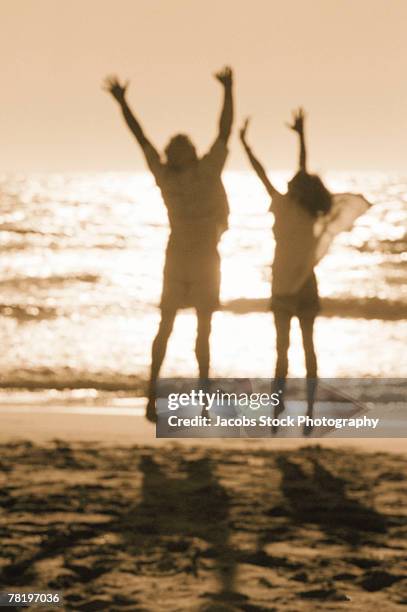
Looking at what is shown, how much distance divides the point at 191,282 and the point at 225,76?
137 centimetres

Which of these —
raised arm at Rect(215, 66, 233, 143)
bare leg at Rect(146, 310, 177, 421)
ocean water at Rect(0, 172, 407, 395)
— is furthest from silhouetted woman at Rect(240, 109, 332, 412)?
ocean water at Rect(0, 172, 407, 395)

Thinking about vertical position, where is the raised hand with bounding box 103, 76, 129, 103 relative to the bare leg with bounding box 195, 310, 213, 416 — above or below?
above

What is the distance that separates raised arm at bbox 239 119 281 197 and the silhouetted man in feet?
0.98

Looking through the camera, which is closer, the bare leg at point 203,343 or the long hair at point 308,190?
the long hair at point 308,190

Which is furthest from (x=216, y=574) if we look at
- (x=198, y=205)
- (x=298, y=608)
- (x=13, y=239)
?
(x=13, y=239)

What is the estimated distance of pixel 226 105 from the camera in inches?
280

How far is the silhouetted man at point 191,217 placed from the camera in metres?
7.03

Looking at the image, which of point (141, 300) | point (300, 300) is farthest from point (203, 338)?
point (141, 300)

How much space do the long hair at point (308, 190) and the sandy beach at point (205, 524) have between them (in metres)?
1.57

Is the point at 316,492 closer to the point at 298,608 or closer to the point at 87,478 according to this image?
the point at 87,478

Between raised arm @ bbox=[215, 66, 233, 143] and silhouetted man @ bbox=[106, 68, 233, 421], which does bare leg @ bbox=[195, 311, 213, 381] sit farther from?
raised arm @ bbox=[215, 66, 233, 143]

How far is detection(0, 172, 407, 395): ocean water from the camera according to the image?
19.1 meters

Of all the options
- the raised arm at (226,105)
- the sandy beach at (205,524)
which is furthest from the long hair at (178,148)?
the sandy beach at (205,524)

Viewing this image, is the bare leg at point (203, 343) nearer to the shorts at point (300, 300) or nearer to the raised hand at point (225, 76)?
the shorts at point (300, 300)
